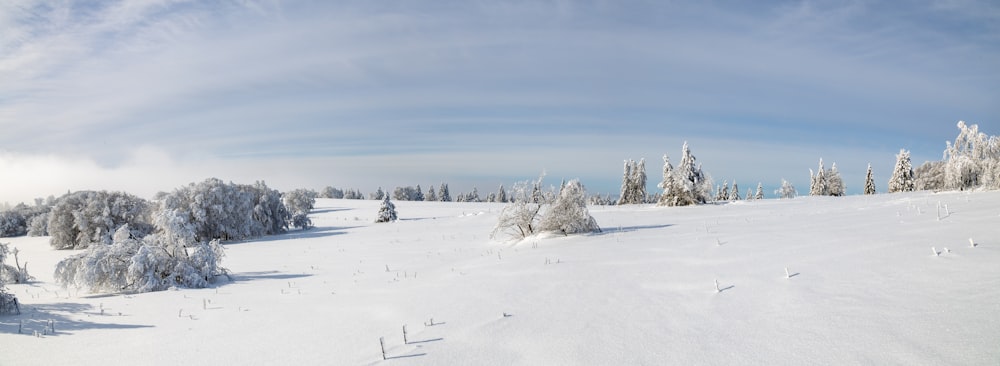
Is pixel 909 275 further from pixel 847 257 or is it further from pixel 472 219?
pixel 472 219

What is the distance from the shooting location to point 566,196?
1666 cm

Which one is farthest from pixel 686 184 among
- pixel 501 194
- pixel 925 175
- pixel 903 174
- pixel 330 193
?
pixel 330 193

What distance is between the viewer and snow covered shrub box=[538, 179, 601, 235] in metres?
16.5

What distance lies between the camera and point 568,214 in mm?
16562

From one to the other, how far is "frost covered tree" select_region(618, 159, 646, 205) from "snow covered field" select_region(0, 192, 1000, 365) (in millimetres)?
59974

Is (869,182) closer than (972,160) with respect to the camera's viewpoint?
No

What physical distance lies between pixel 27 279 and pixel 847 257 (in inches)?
974

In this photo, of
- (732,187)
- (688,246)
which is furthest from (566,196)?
(732,187)

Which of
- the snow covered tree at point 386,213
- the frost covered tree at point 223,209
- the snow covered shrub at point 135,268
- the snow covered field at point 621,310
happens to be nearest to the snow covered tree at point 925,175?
the snow covered field at point 621,310

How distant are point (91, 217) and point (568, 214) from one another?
116 ft

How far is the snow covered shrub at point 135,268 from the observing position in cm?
1305

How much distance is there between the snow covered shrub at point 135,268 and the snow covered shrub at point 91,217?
22.3 metres

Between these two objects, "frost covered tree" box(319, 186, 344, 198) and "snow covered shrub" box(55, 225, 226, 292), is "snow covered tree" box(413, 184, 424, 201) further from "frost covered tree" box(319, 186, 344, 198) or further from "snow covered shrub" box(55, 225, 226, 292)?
"snow covered shrub" box(55, 225, 226, 292)

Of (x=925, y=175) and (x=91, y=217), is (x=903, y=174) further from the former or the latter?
(x=91, y=217)
